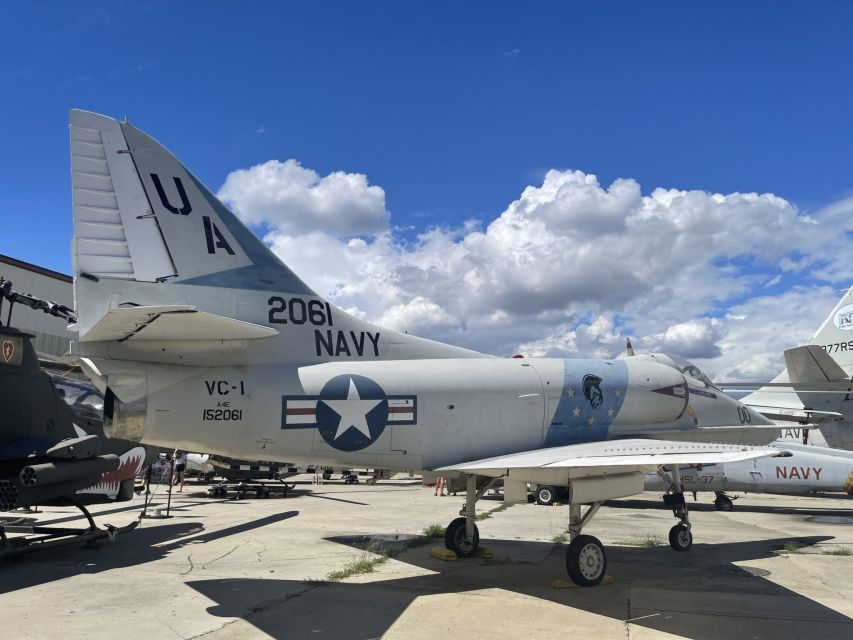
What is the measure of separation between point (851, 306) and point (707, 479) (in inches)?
429

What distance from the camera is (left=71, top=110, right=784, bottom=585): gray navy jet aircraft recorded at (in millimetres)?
7148

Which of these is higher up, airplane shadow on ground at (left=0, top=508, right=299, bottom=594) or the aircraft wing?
the aircraft wing

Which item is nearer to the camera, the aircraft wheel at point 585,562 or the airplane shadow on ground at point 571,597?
the airplane shadow on ground at point 571,597

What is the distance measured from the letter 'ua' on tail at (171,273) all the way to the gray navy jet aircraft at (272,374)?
0.02 m

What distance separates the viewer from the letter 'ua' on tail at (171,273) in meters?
7.07

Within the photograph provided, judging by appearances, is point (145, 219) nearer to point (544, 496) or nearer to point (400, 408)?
point (400, 408)

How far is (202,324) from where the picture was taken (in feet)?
22.4

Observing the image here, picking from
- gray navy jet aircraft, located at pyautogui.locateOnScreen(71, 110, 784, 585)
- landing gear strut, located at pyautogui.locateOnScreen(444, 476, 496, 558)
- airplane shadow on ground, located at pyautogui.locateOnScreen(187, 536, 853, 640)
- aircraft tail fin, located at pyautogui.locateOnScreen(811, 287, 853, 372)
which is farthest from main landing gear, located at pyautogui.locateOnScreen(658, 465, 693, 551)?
aircraft tail fin, located at pyautogui.locateOnScreen(811, 287, 853, 372)

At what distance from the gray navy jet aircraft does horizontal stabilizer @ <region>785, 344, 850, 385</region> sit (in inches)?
566

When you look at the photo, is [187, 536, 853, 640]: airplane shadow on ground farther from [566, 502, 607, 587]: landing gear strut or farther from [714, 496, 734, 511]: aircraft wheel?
[714, 496, 734, 511]: aircraft wheel

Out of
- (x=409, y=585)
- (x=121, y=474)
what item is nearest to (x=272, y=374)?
(x=409, y=585)

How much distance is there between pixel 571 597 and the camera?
743 centimetres

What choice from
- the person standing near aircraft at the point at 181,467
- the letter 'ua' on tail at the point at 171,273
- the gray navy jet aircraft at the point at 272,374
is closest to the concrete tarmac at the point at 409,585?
the gray navy jet aircraft at the point at 272,374

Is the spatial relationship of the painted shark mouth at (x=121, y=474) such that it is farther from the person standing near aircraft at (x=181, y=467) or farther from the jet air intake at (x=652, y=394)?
the person standing near aircraft at (x=181, y=467)
